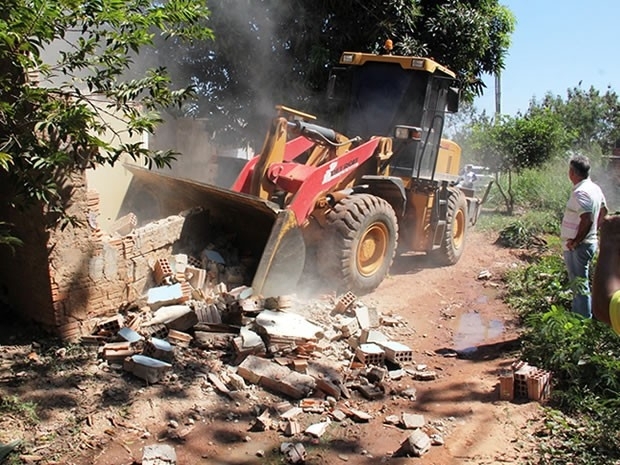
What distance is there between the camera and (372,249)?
7215 mm

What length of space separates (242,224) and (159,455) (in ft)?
12.0

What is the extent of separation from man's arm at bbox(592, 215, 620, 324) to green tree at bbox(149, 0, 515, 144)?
8.59 m

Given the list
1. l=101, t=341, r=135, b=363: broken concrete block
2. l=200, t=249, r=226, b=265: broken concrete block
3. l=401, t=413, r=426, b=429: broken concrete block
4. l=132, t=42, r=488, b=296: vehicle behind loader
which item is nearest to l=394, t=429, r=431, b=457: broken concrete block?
l=401, t=413, r=426, b=429: broken concrete block

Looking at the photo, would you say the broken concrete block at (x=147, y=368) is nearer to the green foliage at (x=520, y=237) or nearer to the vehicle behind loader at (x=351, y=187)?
the vehicle behind loader at (x=351, y=187)

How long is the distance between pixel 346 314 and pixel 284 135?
2.26 metres

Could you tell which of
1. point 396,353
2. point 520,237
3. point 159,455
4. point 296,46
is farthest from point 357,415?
point 296,46

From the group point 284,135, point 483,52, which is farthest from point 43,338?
point 483,52

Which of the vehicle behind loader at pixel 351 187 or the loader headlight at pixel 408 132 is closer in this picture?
the vehicle behind loader at pixel 351 187

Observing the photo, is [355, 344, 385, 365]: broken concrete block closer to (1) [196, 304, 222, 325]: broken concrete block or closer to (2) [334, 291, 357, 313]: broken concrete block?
(2) [334, 291, 357, 313]: broken concrete block

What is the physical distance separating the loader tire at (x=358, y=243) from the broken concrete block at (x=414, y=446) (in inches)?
118

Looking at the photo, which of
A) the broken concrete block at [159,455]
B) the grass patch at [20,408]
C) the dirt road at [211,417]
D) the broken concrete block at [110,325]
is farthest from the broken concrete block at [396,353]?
the grass patch at [20,408]

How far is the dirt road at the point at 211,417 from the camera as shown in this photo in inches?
143

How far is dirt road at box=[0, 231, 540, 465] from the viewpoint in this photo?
3.63 m

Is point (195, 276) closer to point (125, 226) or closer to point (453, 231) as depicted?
point (125, 226)
